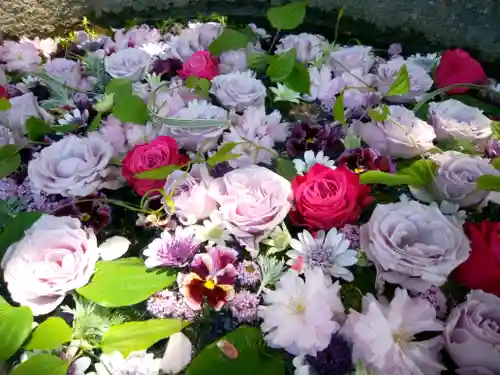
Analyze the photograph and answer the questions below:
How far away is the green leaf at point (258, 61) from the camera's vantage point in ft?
3.76

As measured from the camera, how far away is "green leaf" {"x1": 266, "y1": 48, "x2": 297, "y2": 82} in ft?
3.59

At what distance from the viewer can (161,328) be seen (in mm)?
686

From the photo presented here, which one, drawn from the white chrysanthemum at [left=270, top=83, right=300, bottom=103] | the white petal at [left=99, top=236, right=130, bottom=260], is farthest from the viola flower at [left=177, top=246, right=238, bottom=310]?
the white chrysanthemum at [left=270, top=83, right=300, bottom=103]

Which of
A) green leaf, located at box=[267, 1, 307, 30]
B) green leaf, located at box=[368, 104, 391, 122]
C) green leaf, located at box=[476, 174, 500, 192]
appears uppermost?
green leaf, located at box=[267, 1, 307, 30]

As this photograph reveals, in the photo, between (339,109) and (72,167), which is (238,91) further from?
(72,167)

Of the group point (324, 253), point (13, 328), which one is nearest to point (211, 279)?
point (324, 253)

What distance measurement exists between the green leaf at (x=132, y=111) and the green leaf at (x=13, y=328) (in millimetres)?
392

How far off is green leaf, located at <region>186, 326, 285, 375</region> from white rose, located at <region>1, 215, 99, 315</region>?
201 millimetres

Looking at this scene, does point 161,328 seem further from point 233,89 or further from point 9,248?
point 233,89

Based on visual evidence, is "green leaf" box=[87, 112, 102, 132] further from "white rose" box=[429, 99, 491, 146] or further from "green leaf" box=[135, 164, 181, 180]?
"white rose" box=[429, 99, 491, 146]

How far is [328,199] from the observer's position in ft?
2.47

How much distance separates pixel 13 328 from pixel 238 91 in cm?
58

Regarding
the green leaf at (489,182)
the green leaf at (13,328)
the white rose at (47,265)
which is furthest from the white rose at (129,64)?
the green leaf at (489,182)

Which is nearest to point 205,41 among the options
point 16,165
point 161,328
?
point 16,165
